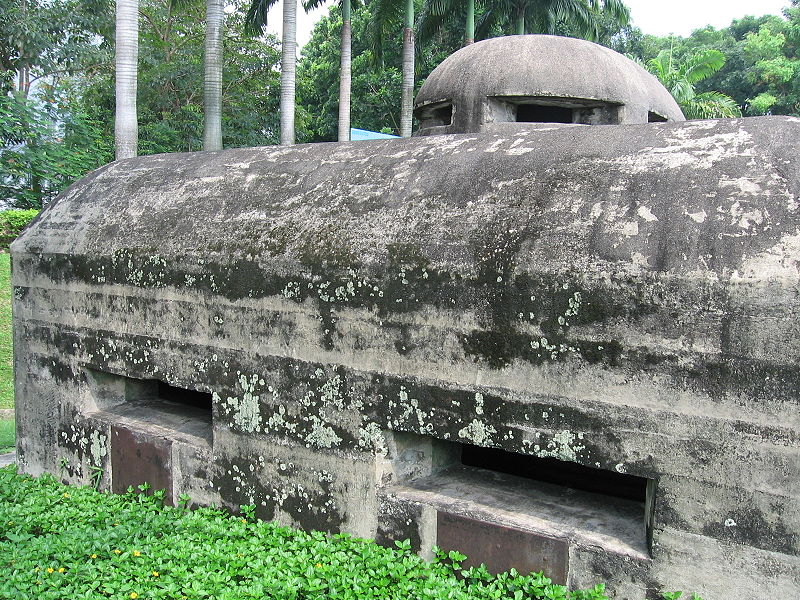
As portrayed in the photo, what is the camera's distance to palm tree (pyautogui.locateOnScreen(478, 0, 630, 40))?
16906 mm

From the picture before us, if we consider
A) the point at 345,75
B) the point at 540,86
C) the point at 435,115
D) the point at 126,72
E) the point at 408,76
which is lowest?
the point at 435,115

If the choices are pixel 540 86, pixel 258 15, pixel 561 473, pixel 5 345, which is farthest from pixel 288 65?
pixel 561 473

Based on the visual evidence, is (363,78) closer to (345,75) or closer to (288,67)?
(345,75)

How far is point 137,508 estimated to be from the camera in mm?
4008

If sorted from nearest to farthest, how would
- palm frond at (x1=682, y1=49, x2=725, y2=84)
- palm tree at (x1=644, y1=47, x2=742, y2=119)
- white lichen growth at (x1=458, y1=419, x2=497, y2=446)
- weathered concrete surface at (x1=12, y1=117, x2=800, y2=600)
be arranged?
weathered concrete surface at (x1=12, y1=117, x2=800, y2=600) → white lichen growth at (x1=458, y1=419, x2=497, y2=446) → palm tree at (x1=644, y1=47, x2=742, y2=119) → palm frond at (x1=682, y1=49, x2=725, y2=84)

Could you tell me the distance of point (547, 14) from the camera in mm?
17078

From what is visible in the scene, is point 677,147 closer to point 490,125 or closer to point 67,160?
point 490,125

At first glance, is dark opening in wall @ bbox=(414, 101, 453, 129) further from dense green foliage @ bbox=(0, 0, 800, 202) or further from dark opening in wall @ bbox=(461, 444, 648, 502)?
dense green foliage @ bbox=(0, 0, 800, 202)

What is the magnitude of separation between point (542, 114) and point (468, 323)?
359 centimetres

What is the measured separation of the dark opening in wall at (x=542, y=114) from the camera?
19.1 feet

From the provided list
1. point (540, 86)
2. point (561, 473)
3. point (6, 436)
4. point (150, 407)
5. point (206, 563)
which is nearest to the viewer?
point (206, 563)

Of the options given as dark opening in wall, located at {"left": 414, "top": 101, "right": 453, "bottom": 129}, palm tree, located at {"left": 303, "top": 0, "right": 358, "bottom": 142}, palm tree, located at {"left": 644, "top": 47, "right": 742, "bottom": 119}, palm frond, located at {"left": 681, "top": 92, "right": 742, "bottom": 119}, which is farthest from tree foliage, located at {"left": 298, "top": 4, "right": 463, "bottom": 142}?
dark opening in wall, located at {"left": 414, "top": 101, "right": 453, "bottom": 129}

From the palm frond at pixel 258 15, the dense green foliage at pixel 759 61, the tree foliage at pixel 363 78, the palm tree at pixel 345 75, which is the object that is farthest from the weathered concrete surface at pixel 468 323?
the dense green foliage at pixel 759 61

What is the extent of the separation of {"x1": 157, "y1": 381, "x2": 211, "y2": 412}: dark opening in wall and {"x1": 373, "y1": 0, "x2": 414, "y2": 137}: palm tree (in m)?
8.99
